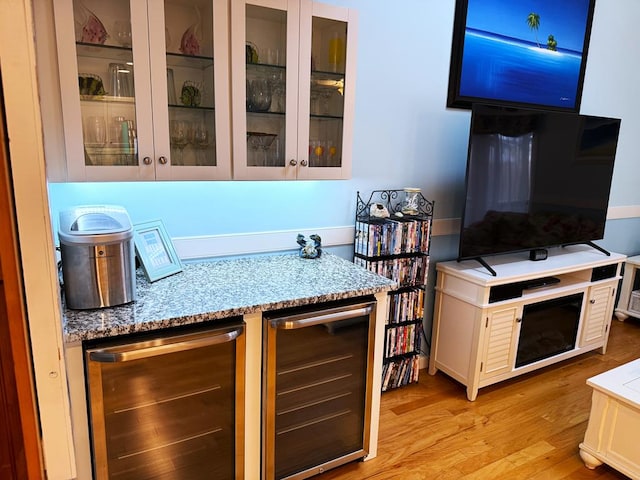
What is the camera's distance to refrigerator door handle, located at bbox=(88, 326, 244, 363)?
1415 millimetres

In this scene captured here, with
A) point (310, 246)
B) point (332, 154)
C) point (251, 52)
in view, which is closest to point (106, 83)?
point (251, 52)

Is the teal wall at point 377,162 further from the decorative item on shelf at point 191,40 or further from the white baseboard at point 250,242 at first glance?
the decorative item on shelf at point 191,40

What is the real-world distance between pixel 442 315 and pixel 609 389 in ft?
3.26

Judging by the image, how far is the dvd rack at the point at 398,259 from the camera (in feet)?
8.09

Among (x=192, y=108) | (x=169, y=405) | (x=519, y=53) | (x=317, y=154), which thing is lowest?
(x=169, y=405)

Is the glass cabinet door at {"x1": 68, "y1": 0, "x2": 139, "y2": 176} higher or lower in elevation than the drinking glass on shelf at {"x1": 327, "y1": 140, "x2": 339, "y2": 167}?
higher

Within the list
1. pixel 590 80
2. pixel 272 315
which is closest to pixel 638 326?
pixel 590 80

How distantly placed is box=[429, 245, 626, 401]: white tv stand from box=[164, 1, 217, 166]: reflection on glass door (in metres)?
1.71

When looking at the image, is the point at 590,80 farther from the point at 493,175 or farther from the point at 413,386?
the point at 413,386

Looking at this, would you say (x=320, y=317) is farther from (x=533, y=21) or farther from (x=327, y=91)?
(x=533, y=21)

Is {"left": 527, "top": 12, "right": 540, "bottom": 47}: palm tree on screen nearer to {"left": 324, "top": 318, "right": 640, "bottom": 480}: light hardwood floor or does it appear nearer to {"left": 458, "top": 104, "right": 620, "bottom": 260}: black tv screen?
{"left": 458, "top": 104, "right": 620, "bottom": 260}: black tv screen

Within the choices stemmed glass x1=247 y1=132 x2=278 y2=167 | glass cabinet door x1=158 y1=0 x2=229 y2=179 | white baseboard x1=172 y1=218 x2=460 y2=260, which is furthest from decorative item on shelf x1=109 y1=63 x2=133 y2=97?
white baseboard x1=172 y1=218 x2=460 y2=260

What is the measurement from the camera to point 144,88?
5.41ft

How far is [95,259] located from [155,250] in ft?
1.47
